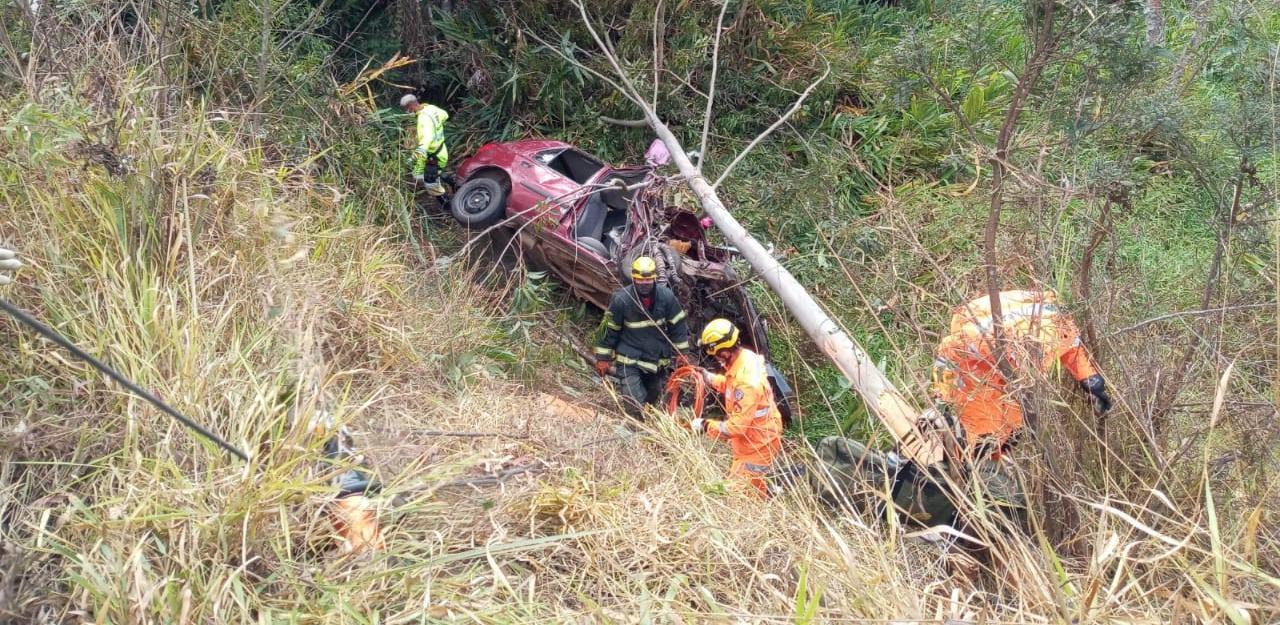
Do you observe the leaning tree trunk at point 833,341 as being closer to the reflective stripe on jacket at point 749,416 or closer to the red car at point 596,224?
the red car at point 596,224

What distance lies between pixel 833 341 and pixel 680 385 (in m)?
1.45

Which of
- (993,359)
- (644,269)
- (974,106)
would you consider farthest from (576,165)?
(993,359)

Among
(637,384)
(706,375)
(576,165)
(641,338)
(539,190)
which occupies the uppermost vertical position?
(539,190)

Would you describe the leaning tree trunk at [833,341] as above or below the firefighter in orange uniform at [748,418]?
above

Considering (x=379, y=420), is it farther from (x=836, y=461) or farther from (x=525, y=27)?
(x=525, y=27)

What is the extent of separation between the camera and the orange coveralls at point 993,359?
3.39m

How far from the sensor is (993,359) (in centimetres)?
347

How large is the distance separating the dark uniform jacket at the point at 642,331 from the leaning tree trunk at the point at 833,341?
0.65 meters

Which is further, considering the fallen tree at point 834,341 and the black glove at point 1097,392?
the black glove at point 1097,392

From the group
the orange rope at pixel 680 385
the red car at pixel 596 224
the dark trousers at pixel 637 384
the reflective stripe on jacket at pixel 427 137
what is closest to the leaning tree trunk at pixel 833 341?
the red car at pixel 596 224

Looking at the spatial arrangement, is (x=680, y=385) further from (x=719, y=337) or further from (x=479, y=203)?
(x=479, y=203)

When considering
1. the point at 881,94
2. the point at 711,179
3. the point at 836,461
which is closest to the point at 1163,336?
the point at 836,461

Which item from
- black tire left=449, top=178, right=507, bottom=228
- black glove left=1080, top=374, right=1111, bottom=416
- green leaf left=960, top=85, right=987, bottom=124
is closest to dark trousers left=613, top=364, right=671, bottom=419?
black tire left=449, top=178, right=507, bottom=228

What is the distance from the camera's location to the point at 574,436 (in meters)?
4.33
